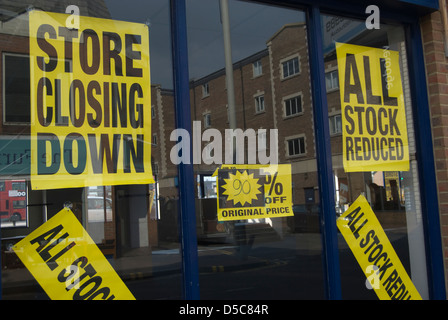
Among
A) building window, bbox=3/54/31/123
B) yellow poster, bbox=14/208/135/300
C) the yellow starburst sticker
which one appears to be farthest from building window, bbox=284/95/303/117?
building window, bbox=3/54/31/123

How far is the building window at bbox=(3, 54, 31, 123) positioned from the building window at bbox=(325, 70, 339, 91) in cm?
245

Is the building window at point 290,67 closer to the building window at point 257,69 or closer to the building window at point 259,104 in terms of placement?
the building window at point 257,69

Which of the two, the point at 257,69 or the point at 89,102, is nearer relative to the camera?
the point at 89,102

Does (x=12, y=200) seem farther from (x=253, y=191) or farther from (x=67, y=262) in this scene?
(x=253, y=191)

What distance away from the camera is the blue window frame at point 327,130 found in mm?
3242

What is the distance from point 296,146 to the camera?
12.5 ft

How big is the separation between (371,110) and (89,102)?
2641mm

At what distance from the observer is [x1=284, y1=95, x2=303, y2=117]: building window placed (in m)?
3.85

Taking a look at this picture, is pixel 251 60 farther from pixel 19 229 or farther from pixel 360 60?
pixel 19 229

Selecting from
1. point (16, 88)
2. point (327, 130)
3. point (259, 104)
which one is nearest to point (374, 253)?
point (327, 130)

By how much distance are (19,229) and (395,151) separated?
3.36m
